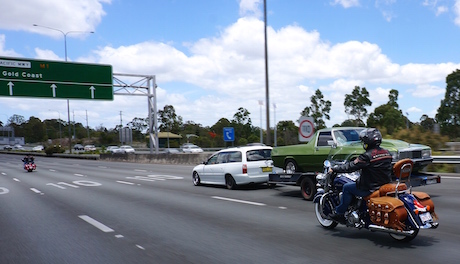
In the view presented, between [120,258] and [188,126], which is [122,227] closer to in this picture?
[120,258]

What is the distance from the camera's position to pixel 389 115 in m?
66.8

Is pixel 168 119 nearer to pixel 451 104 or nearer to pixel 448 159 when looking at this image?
pixel 451 104

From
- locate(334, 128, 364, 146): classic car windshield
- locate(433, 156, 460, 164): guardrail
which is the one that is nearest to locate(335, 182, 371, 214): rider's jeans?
locate(334, 128, 364, 146): classic car windshield

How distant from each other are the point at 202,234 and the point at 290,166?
595cm

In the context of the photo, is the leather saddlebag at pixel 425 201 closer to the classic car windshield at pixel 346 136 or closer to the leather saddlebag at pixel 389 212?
the leather saddlebag at pixel 389 212

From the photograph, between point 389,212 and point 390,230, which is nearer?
point 389,212

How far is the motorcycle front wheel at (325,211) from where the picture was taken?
23.2 ft

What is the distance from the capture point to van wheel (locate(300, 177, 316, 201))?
35.6ft

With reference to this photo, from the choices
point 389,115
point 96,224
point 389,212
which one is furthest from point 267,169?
point 389,115

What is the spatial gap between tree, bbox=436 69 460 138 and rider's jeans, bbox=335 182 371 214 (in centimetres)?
6252

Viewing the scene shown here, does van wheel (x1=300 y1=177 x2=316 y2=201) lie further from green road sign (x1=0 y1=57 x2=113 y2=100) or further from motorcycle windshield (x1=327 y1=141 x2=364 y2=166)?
green road sign (x1=0 y1=57 x2=113 y2=100)

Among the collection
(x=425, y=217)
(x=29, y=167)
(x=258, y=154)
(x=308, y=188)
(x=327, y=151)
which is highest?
(x=327, y=151)

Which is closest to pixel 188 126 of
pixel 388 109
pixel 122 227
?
pixel 388 109

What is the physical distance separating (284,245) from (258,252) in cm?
53
